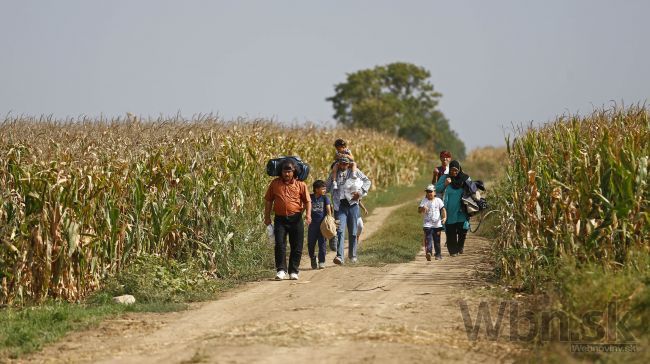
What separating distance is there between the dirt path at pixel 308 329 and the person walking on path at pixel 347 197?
2.16 meters

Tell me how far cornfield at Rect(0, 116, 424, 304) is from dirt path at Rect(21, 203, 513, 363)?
1.46 metres

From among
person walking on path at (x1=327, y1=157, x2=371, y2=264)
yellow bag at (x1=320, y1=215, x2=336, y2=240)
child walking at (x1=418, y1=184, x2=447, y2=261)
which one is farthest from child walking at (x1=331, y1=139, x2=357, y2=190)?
child walking at (x1=418, y1=184, x2=447, y2=261)

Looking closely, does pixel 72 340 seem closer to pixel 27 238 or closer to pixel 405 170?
pixel 27 238

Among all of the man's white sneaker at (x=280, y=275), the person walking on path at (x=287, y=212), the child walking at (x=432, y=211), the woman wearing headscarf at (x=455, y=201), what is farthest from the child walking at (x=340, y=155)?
the man's white sneaker at (x=280, y=275)

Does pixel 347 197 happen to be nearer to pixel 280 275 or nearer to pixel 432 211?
pixel 432 211

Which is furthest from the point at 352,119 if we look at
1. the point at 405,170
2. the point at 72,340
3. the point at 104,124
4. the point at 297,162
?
the point at 72,340

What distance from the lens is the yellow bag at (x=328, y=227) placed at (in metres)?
14.8

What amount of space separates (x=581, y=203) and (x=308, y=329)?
4.13 m


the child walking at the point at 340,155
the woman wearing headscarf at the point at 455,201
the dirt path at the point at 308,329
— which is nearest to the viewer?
the dirt path at the point at 308,329

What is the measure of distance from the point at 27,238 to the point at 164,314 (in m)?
1.95

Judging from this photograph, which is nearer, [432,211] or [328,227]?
[328,227]

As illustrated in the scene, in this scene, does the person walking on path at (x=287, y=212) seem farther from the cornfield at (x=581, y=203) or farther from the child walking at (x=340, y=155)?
the cornfield at (x=581, y=203)

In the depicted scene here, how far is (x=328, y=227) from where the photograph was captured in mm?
14766

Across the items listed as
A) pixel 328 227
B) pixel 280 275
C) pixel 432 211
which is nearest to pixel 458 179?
pixel 432 211
